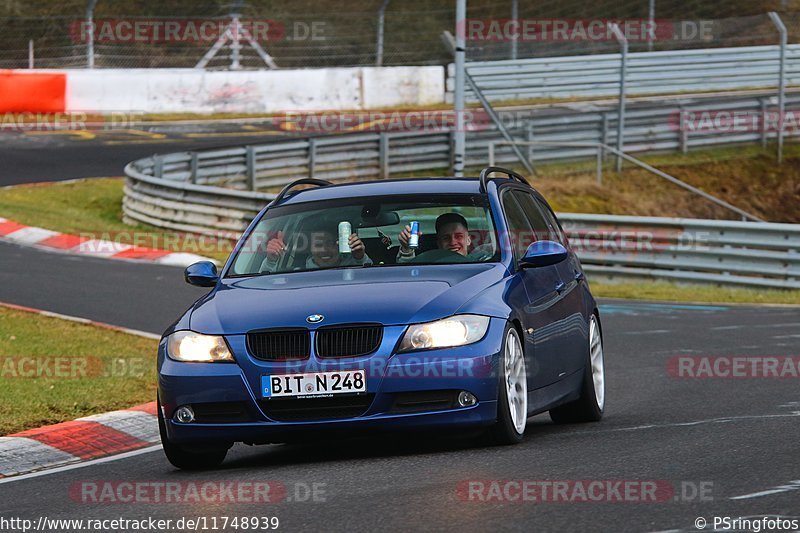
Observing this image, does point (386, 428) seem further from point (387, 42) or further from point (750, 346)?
point (387, 42)

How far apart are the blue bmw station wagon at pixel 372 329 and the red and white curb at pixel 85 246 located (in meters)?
12.9

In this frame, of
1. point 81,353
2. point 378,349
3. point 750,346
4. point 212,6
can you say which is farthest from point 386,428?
point 212,6

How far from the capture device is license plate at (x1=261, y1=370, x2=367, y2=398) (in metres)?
7.84

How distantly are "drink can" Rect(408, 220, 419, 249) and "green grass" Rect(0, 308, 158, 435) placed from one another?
9.04 ft

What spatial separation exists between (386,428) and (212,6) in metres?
32.2

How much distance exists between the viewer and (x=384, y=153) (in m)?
31.0

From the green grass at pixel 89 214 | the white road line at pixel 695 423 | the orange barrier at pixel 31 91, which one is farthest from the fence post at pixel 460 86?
the white road line at pixel 695 423

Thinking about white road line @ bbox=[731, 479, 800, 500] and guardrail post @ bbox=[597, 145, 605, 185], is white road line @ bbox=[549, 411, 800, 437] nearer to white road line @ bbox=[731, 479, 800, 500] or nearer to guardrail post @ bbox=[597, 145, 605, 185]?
white road line @ bbox=[731, 479, 800, 500]

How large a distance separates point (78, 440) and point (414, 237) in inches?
97.4

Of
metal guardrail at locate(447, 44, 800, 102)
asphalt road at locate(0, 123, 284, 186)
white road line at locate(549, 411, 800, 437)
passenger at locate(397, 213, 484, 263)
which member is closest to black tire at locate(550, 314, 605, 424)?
white road line at locate(549, 411, 800, 437)

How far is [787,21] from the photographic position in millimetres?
33125

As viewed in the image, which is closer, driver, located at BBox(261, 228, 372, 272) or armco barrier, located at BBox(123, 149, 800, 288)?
driver, located at BBox(261, 228, 372, 272)

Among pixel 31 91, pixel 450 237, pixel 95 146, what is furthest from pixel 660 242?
pixel 31 91

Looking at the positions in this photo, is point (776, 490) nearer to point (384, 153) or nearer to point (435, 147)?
point (384, 153)
